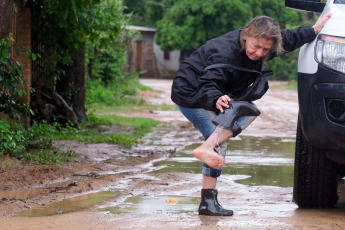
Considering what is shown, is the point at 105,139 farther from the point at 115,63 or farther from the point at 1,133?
the point at 115,63

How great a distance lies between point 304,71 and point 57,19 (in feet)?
19.9

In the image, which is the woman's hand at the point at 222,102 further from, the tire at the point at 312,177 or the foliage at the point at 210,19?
the foliage at the point at 210,19

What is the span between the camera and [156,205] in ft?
19.2

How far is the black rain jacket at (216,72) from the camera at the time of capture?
5.20 meters

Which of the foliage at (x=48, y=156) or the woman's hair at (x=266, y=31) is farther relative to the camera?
the foliage at (x=48, y=156)

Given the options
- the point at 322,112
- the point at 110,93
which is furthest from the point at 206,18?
the point at 322,112

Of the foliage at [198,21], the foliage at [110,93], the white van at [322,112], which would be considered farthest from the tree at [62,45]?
the foliage at [198,21]

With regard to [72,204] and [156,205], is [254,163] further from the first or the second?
[72,204]

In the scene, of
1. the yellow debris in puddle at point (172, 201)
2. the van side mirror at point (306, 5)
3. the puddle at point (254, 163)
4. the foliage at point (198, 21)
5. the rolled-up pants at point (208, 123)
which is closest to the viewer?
the rolled-up pants at point (208, 123)

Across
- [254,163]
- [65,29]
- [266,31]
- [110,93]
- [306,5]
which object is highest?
[306,5]

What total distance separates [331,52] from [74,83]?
913cm

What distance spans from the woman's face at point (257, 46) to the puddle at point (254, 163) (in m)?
2.23

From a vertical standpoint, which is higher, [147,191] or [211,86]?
[211,86]

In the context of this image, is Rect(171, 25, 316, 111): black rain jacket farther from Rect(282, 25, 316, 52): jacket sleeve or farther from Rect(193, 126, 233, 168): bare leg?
Rect(193, 126, 233, 168): bare leg
